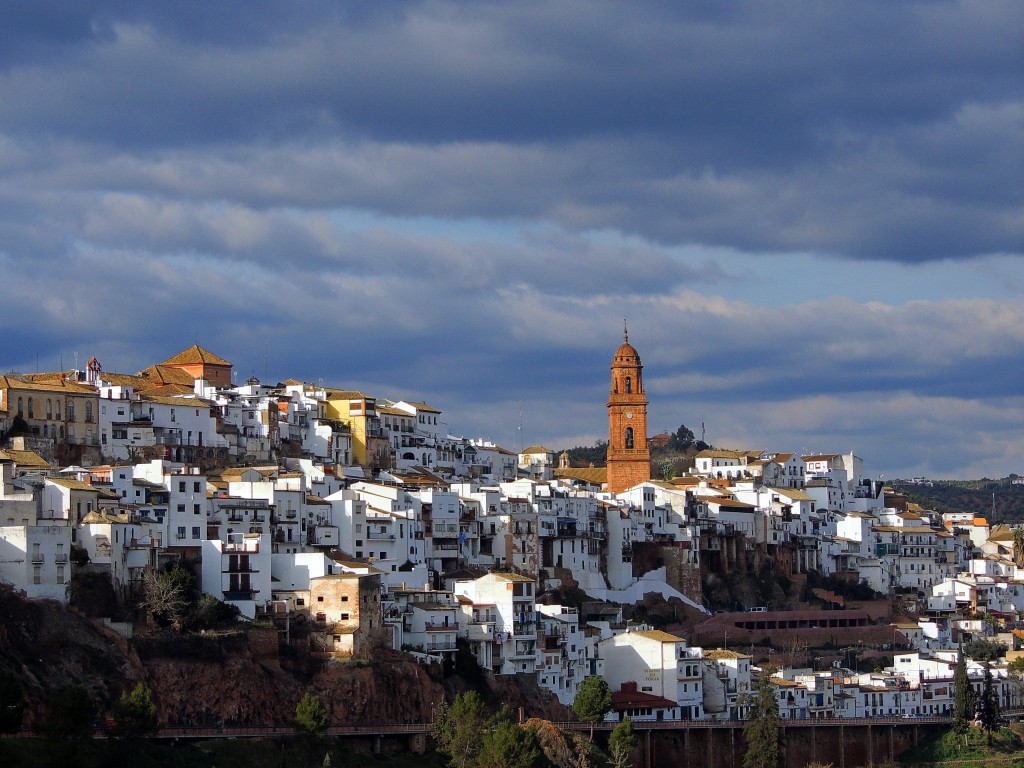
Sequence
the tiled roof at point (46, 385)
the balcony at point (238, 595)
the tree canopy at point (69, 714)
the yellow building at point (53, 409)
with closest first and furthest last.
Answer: the tree canopy at point (69, 714) < the balcony at point (238, 595) < the yellow building at point (53, 409) < the tiled roof at point (46, 385)

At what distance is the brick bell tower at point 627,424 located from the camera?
12156cm

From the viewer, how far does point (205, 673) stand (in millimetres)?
73125

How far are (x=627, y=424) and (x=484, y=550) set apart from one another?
2698 centimetres

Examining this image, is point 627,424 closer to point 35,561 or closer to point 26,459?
point 26,459

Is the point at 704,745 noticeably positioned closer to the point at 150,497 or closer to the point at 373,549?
the point at 373,549

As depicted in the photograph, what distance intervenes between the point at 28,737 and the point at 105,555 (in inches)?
433

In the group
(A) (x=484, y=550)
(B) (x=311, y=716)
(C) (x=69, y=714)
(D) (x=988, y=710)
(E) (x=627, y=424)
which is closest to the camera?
(C) (x=69, y=714)

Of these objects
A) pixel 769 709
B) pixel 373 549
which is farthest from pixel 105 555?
pixel 769 709

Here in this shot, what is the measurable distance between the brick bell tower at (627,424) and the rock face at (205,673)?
1620 inches

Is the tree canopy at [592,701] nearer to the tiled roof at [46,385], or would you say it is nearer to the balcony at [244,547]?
the balcony at [244,547]

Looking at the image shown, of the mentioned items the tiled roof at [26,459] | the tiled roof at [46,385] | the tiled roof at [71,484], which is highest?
the tiled roof at [46,385]

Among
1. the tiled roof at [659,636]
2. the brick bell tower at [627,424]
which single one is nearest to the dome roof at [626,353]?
the brick bell tower at [627,424]

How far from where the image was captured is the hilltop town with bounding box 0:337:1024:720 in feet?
258

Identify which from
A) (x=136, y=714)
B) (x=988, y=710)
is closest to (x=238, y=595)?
(x=136, y=714)
